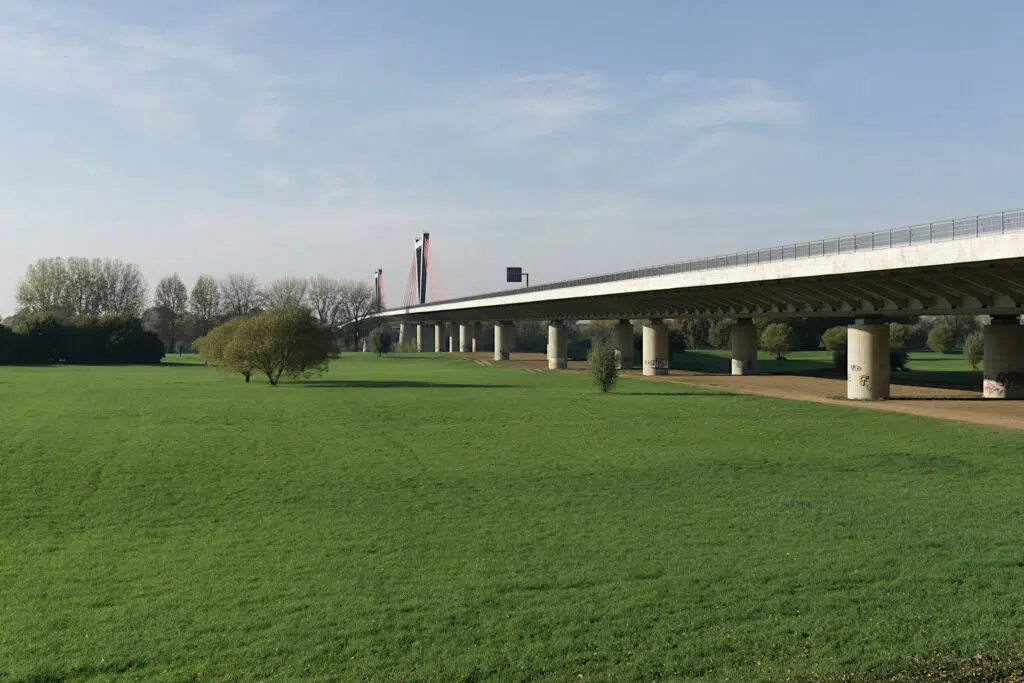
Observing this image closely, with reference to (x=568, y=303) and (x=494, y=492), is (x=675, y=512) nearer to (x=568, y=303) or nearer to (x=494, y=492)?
(x=494, y=492)

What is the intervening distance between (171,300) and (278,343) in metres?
125

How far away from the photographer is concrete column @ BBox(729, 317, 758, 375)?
89750 mm

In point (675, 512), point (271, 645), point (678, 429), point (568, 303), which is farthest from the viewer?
point (568, 303)

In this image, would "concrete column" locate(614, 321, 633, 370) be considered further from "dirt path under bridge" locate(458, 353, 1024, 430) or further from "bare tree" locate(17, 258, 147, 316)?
"bare tree" locate(17, 258, 147, 316)

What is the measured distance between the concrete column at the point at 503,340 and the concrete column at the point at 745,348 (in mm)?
48924

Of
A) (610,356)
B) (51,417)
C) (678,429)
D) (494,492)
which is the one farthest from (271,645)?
(610,356)

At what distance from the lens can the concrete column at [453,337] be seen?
7402 inches

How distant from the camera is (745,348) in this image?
8988 centimetres

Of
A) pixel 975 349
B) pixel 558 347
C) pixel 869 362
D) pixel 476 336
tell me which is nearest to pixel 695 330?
pixel 476 336

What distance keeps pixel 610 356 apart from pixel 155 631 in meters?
47.0

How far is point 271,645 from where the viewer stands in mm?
12375

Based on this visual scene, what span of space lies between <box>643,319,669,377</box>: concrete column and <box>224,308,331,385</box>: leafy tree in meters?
36.1

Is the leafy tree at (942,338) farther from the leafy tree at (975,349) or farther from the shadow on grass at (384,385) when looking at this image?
the shadow on grass at (384,385)

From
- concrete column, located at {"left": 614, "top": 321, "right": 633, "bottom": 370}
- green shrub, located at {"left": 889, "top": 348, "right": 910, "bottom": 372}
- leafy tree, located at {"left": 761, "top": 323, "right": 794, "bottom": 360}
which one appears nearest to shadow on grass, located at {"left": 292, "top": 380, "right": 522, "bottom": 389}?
concrete column, located at {"left": 614, "top": 321, "right": 633, "bottom": 370}
